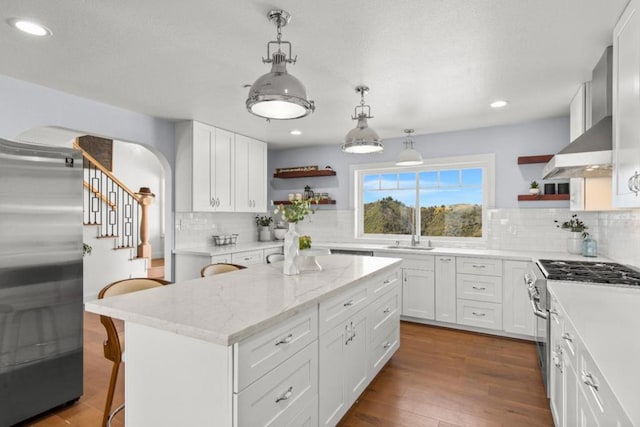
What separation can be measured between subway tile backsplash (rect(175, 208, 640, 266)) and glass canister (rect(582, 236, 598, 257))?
0.08 m

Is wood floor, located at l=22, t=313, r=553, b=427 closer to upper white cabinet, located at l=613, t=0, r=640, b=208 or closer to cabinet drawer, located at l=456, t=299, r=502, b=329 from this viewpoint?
cabinet drawer, located at l=456, t=299, r=502, b=329

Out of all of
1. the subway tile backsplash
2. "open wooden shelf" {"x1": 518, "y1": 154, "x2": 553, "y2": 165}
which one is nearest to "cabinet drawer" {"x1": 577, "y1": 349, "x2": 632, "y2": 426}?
the subway tile backsplash

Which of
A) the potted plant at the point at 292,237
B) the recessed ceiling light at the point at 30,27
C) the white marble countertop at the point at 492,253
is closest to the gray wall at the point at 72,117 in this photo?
the recessed ceiling light at the point at 30,27

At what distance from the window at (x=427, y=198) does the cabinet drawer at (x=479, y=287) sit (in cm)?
84

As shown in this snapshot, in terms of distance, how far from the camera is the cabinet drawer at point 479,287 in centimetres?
386

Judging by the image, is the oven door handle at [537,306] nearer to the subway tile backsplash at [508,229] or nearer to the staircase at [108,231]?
the subway tile backsplash at [508,229]

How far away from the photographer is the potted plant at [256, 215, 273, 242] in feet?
18.6

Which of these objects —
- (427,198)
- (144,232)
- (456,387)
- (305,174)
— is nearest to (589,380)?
(456,387)

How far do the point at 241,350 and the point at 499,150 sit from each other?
13.8 feet

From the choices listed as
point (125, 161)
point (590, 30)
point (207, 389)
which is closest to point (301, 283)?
point (207, 389)

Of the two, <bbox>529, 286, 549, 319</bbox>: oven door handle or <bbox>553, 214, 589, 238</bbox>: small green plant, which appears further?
<bbox>553, 214, 589, 238</bbox>: small green plant

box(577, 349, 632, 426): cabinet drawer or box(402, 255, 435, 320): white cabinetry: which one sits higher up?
box(577, 349, 632, 426): cabinet drawer

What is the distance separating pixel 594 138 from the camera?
2.28 meters

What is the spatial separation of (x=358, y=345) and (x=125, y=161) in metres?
7.79
